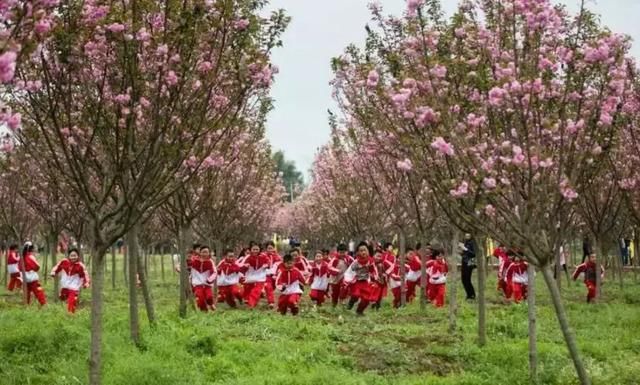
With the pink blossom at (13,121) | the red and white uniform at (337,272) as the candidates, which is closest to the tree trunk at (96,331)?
the pink blossom at (13,121)

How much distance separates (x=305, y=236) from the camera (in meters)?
55.2

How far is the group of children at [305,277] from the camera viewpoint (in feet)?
58.1

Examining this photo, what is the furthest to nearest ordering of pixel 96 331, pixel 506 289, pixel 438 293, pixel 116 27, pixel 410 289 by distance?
pixel 410 289
pixel 506 289
pixel 438 293
pixel 96 331
pixel 116 27

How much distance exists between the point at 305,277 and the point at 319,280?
1586 millimetres

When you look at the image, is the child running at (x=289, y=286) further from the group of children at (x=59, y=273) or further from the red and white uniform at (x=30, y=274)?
the red and white uniform at (x=30, y=274)

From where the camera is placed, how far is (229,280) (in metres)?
19.6

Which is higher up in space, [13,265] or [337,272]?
[13,265]

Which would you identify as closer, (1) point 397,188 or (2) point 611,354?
(2) point 611,354

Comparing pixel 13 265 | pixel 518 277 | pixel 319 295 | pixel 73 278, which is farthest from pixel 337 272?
pixel 13 265

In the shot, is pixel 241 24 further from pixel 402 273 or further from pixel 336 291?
pixel 336 291

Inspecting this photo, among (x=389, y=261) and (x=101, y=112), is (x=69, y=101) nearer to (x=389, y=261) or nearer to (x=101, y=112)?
(x=101, y=112)

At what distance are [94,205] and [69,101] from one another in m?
1.09

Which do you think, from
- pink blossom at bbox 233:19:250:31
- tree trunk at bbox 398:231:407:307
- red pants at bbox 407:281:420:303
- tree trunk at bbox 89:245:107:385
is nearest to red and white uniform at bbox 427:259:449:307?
red pants at bbox 407:281:420:303

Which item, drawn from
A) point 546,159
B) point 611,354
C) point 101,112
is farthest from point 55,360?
point 611,354
